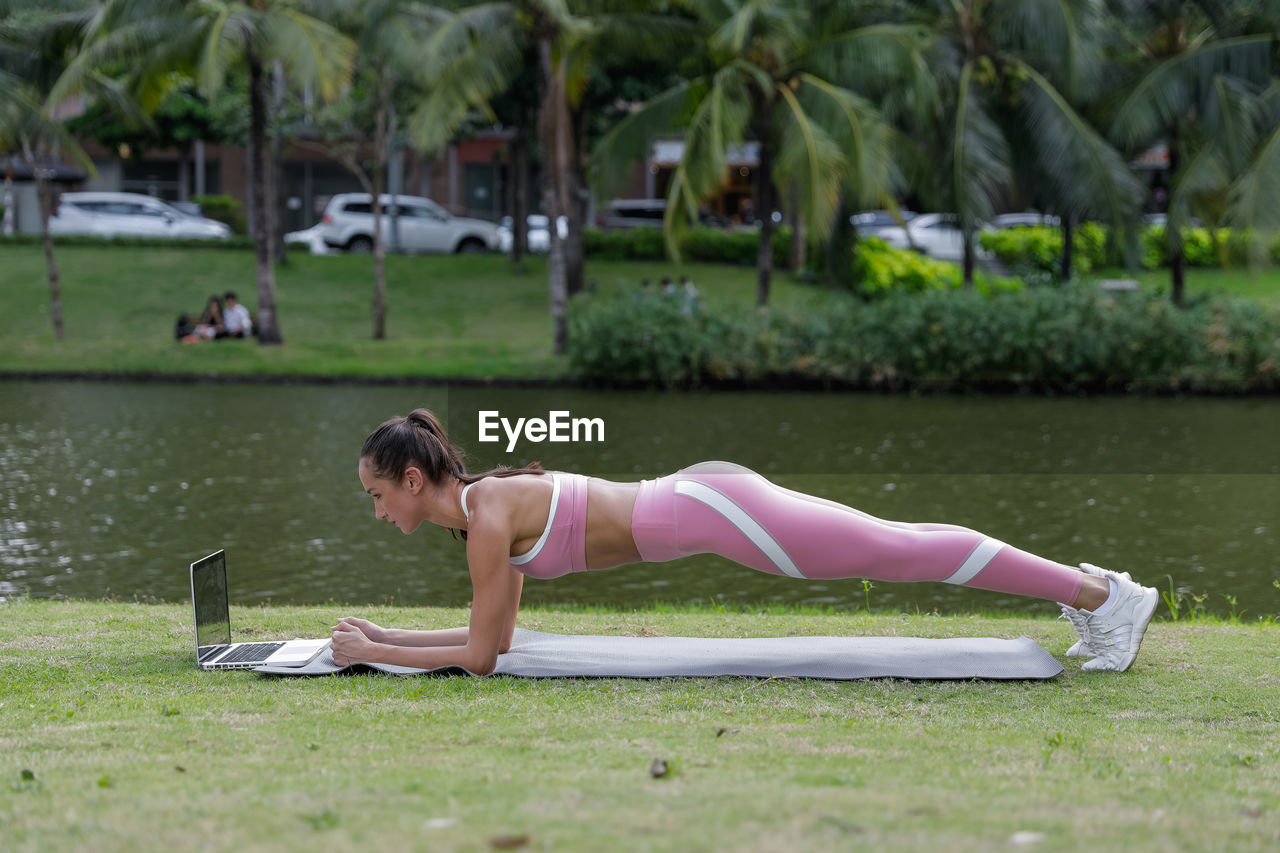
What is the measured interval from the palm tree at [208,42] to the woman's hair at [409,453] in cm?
1666

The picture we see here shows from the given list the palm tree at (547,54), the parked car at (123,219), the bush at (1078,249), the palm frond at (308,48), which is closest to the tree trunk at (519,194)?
the palm tree at (547,54)

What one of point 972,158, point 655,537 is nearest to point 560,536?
point 655,537

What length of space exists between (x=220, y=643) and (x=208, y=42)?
1722 centimetres

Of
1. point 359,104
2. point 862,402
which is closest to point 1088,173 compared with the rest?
point 862,402

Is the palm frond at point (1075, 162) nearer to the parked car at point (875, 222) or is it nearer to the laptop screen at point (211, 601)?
the parked car at point (875, 222)

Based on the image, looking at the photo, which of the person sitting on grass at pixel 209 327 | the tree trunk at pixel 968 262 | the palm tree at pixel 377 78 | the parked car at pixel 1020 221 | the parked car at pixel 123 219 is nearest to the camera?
the palm tree at pixel 377 78

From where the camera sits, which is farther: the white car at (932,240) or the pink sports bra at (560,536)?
the white car at (932,240)

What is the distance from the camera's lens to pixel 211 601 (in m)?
5.16

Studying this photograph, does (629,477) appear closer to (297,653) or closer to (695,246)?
(297,653)

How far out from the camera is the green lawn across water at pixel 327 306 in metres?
22.7

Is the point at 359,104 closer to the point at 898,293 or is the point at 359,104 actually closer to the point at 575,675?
the point at 898,293

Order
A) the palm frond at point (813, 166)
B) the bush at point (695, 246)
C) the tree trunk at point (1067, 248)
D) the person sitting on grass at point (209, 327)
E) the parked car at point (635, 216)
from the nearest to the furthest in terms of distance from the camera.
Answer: the palm frond at point (813, 166)
the person sitting on grass at point (209, 327)
the tree trunk at point (1067, 248)
the bush at point (695, 246)
the parked car at point (635, 216)

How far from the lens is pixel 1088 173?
2331cm

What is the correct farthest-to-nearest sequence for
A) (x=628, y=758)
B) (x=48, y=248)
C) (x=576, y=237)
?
1. (x=576, y=237)
2. (x=48, y=248)
3. (x=628, y=758)
